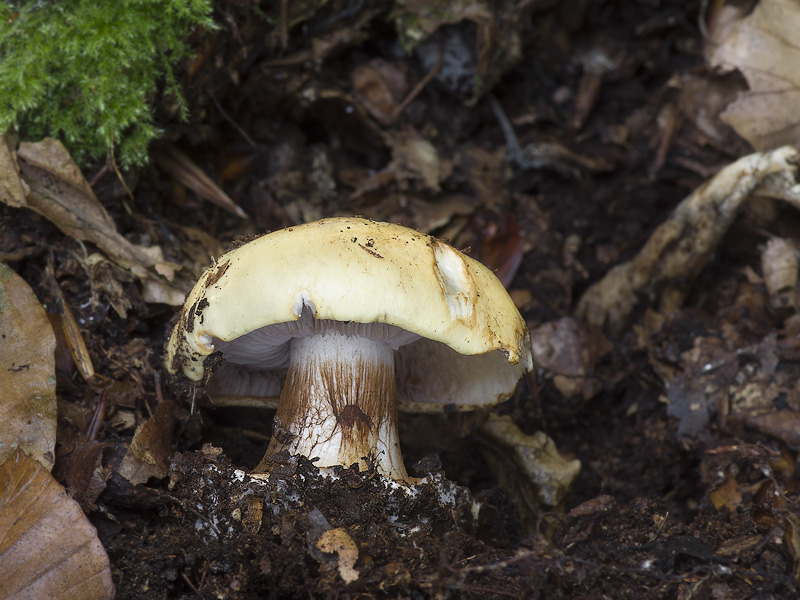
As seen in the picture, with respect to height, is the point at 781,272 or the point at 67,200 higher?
the point at 67,200

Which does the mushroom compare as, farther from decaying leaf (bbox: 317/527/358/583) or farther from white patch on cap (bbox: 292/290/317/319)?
decaying leaf (bbox: 317/527/358/583)

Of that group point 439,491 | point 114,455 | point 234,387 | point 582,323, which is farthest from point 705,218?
A: point 114,455

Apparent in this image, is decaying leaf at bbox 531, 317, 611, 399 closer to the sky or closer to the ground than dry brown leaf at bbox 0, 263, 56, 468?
closer to the ground

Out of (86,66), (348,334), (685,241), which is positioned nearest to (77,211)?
(86,66)

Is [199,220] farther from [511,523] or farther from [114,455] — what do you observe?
[511,523]

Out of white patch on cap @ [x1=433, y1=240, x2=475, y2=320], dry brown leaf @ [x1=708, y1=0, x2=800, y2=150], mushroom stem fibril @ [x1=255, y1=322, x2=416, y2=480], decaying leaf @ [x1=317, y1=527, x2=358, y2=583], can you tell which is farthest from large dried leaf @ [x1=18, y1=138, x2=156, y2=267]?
dry brown leaf @ [x1=708, y1=0, x2=800, y2=150]

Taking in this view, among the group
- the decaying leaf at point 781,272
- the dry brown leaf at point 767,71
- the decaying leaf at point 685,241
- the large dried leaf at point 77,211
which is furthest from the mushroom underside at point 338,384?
the dry brown leaf at point 767,71

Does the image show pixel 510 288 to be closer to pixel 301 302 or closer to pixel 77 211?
pixel 301 302
